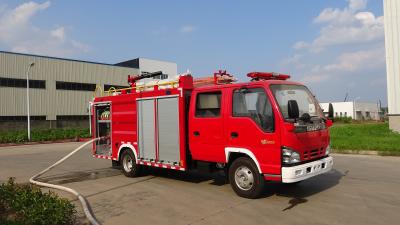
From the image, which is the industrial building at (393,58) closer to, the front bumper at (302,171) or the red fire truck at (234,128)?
the red fire truck at (234,128)

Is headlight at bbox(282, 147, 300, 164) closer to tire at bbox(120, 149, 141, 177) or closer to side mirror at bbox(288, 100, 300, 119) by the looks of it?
side mirror at bbox(288, 100, 300, 119)

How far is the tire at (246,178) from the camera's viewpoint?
785 cm

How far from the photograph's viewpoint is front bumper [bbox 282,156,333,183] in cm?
739

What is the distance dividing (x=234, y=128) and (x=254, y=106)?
648 millimetres

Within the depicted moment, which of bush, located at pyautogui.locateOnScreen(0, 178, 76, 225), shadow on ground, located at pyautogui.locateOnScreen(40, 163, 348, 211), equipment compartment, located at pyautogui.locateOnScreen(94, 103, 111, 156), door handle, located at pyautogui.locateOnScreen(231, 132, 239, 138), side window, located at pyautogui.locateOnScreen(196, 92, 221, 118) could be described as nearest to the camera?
bush, located at pyautogui.locateOnScreen(0, 178, 76, 225)

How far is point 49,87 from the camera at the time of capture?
43.7 m

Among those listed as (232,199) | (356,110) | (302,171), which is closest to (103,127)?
(232,199)

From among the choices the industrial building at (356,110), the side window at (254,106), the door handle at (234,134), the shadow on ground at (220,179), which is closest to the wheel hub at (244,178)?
the shadow on ground at (220,179)

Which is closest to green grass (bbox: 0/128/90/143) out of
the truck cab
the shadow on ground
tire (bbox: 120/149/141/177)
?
the shadow on ground

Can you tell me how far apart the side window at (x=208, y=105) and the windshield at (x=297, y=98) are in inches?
54.2

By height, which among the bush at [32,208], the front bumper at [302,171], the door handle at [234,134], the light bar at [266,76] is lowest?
the bush at [32,208]

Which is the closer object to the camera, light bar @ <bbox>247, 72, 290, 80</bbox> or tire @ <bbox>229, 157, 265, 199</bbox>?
tire @ <bbox>229, 157, 265, 199</bbox>

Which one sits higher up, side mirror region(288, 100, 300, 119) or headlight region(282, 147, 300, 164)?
side mirror region(288, 100, 300, 119)

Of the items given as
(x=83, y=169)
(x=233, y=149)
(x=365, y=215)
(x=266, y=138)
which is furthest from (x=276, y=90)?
(x=83, y=169)
